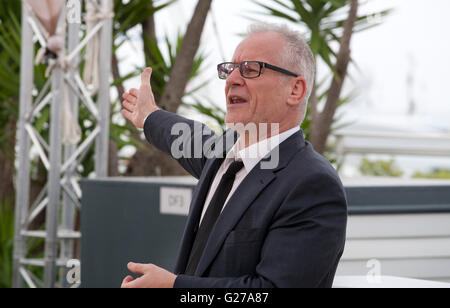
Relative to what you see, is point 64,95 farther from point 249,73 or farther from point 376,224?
point 249,73

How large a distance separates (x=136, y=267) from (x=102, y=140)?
259cm

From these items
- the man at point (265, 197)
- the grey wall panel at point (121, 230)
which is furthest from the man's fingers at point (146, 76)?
the grey wall panel at point (121, 230)

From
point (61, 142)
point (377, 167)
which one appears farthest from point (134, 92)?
point (377, 167)

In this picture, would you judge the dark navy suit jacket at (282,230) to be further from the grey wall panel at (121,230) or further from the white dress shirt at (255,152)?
the grey wall panel at (121,230)

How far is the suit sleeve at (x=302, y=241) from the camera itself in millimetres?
1125

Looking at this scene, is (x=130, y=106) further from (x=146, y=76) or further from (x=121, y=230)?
(x=121, y=230)

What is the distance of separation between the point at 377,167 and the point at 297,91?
314 inches

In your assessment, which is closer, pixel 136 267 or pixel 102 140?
pixel 136 267

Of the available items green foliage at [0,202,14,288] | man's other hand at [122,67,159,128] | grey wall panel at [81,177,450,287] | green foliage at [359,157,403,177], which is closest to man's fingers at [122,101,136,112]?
man's other hand at [122,67,159,128]

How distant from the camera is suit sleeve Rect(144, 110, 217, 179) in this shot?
163cm

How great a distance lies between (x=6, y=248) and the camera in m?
4.16

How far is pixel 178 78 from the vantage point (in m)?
4.27

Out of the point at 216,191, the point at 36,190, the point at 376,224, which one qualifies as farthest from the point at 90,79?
the point at 216,191

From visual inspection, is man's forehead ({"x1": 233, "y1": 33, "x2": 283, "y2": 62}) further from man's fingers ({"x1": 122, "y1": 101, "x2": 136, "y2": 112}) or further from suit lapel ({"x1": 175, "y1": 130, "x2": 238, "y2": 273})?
man's fingers ({"x1": 122, "y1": 101, "x2": 136, "y2": 112})
